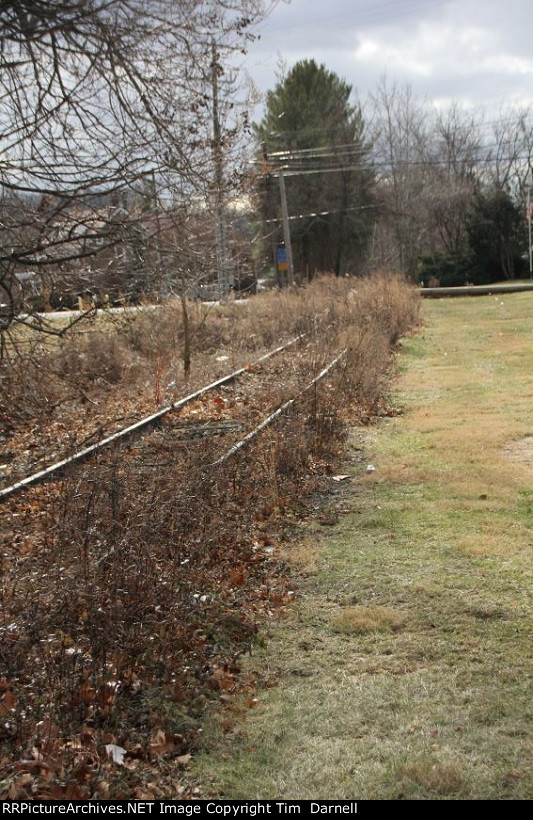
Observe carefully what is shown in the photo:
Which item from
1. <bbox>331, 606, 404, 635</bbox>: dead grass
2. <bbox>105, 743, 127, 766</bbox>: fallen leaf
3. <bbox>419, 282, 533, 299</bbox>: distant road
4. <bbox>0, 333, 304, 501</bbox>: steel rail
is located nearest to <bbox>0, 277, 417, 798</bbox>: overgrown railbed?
<bbox>105, 743, 127, 766</bbox>: fallen leaf

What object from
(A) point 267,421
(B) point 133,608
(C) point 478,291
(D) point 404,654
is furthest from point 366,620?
(C) point 478,291

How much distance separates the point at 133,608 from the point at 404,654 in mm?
1601

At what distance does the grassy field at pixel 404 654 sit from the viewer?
448 cm

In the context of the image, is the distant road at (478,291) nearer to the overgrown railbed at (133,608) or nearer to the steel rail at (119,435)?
the steel rail at (119,435)

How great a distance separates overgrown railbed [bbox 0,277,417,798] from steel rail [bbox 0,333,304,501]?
0.26 meters

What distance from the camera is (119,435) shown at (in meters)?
11.6

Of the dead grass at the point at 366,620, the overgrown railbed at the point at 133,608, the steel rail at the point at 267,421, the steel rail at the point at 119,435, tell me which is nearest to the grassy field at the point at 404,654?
the dead grass at the point at 366,620

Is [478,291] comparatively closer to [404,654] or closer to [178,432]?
[178,432]

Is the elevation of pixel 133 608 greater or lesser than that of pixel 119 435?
lesser

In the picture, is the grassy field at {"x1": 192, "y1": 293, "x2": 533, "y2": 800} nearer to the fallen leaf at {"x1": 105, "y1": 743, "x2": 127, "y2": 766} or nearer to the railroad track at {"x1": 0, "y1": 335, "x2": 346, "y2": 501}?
the fallen leaf at {"x1": 105, "y1": 743, "x2": 127, "y2": 766}

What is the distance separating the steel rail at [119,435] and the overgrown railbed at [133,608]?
10.2 inches

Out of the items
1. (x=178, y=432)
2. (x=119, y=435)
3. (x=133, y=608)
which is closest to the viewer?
(x=133, y=608)
